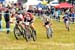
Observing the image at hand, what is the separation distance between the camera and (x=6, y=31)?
26.8 m

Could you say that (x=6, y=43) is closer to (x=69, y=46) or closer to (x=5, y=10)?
(x=69, y=46)

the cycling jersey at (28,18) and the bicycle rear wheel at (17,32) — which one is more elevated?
the cycling jersey at (28,18)

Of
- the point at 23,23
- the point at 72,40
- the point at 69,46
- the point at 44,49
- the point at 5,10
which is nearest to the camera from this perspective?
the point at 44,49

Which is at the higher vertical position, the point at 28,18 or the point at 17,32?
the point at 28,18

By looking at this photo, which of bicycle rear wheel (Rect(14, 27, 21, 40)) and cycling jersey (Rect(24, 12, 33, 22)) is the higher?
cycling jersey (Rect(24, 12, 33, 22))

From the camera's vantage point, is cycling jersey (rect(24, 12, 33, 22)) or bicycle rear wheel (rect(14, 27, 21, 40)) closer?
cycling jersey (rect(24, 12, 33, 22))

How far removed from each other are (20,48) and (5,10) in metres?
7.55

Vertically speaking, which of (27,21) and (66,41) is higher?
(27,21)

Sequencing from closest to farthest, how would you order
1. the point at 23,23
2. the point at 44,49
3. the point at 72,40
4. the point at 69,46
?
the point at 44,49 < the point at 69,46 < the point at 23,23 < the point at 72,40

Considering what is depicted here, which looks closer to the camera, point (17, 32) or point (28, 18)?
point (28, 18)

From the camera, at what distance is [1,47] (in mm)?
19078

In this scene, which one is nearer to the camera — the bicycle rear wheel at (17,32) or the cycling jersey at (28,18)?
the cycling jersey at (28,18)

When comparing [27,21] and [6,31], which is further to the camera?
[6,31]

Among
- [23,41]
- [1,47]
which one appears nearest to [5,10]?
[23,41]
